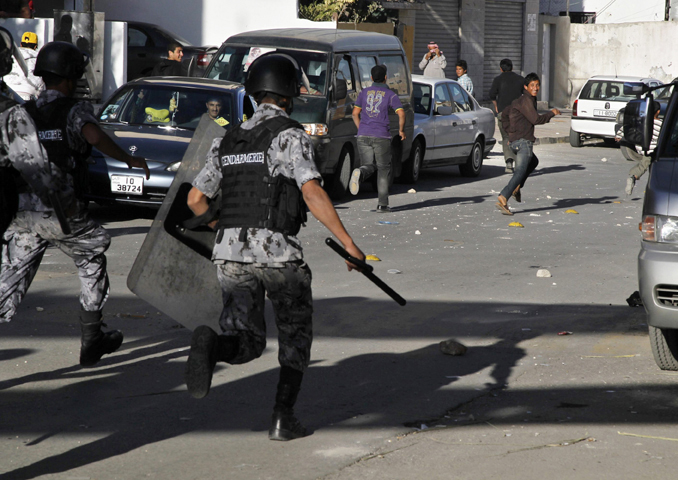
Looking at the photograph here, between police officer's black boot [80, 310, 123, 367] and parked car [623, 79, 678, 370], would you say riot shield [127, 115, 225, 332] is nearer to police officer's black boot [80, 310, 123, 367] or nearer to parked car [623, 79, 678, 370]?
police officer's black boot [80, 310, 123, 367]

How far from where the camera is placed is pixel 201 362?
3955mm

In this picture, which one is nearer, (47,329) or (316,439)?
(316,439)

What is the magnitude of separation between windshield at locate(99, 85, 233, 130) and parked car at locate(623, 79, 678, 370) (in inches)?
268

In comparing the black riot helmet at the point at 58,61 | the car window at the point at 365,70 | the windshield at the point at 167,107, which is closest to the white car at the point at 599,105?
the car window at the point at 365,70

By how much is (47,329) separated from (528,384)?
3.17 metres

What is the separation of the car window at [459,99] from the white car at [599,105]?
6497 mm

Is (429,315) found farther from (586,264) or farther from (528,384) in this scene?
(586,264)

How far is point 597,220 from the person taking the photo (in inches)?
491

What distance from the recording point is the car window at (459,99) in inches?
659

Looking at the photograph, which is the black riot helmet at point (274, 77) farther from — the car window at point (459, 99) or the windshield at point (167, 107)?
the car window at point (459, 99)

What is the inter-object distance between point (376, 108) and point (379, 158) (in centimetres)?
66

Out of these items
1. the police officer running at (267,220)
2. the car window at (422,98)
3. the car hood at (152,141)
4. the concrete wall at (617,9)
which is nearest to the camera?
the police officer running at (267,220)

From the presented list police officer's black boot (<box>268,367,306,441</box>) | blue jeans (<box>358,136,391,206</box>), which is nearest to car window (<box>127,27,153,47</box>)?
blue jeans (<box>358,136,391,206</box>)

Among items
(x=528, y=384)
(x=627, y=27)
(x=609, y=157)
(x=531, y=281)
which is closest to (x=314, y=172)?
(x=528, y=384)
